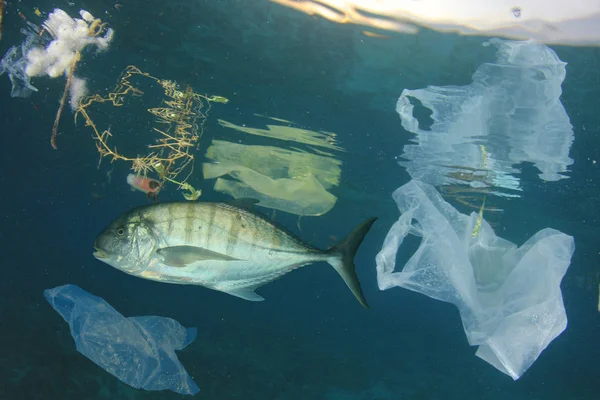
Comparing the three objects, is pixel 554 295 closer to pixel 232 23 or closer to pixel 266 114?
pixel 232 23

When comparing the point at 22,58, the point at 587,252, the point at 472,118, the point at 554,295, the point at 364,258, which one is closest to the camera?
the point at 554,295

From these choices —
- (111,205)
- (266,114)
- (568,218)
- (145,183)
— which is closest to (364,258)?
(111,205)

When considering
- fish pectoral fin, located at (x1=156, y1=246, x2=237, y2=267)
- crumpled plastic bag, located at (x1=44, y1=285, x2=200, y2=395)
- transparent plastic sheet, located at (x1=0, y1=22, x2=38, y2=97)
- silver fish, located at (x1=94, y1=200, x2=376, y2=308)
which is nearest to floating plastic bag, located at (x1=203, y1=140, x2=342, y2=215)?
transparent plastic sheet, located at (x1=0, y1=22, x2=38, y2=97)

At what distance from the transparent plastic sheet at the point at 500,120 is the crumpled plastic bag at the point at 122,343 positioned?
29.3 ft

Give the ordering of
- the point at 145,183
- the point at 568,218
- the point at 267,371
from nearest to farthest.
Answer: the point at 145,183, the point at 267,371, the point at 568,218

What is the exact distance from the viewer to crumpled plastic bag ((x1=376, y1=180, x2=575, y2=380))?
7039mm

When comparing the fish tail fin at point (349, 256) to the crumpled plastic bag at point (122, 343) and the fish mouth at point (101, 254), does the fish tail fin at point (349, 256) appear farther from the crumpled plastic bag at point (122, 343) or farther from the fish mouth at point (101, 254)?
the crumpled plastic bag at point (122, 343)

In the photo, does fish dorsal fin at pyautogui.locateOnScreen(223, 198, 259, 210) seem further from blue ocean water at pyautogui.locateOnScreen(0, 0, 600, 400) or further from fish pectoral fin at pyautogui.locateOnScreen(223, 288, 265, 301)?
blue ocean water at pyautogui.locateOnScreen(0, 0, 600, 400)

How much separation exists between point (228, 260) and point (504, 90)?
8.94 meters

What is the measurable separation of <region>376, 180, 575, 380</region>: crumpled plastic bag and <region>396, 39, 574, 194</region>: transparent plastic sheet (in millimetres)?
3385

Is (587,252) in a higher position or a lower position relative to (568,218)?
lower

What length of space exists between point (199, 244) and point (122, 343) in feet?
14.0

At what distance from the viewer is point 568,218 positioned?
74.2ft

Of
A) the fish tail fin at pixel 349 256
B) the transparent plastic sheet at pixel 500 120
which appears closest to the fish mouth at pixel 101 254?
the fish tail fin at pixel 349 256
